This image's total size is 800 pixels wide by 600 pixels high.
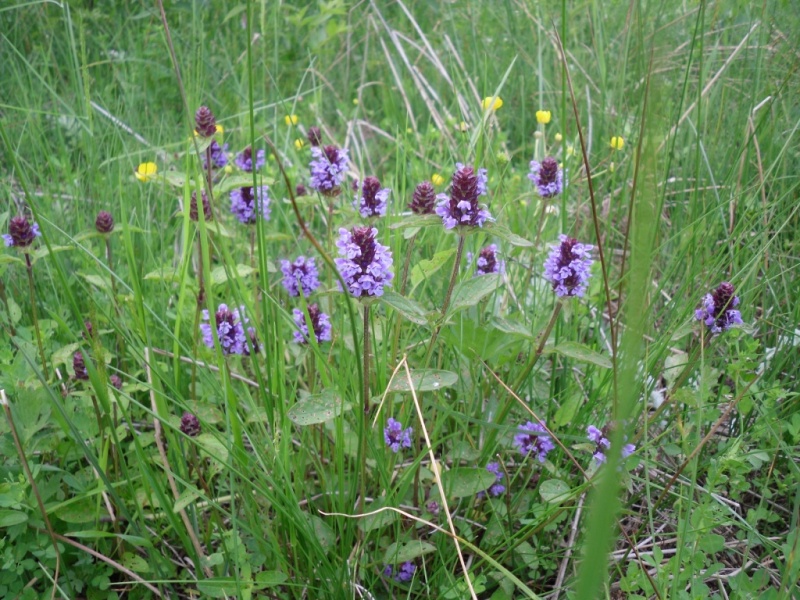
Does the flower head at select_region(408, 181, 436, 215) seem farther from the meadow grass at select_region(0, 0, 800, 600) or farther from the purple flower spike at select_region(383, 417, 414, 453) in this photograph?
the purple flower spike at select_region(383, 417, 414, 453)

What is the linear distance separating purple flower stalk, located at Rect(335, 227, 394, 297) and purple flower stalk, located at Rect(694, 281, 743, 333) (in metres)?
0.72

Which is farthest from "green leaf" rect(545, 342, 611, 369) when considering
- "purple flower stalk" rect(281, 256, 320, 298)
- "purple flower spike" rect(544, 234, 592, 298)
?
"purple flower stalk" rect(281, 256, 320, 298)

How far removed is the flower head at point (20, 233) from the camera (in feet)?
5.21

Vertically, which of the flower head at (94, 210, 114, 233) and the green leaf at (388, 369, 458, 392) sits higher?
the flower head at (94, 210, 114, 233)

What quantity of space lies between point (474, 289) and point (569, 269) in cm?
24

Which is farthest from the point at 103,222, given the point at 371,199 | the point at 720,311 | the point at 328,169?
the point at 720,311

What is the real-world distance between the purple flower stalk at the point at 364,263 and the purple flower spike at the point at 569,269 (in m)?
0.43

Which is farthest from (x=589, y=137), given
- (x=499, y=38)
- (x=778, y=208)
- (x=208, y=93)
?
(x=208, y=93)

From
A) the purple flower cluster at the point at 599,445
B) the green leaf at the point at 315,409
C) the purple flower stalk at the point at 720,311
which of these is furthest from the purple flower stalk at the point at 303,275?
the purple flower stalk at the point at 720,311

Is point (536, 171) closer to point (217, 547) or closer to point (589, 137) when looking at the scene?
point (589, 137)

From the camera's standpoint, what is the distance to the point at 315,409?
1.24m

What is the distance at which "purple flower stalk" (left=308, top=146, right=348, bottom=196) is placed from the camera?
5.75 feet

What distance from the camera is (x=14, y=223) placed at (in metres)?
1.58

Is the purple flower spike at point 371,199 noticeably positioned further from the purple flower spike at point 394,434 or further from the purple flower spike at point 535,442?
the purple flower spike at point 535,442
